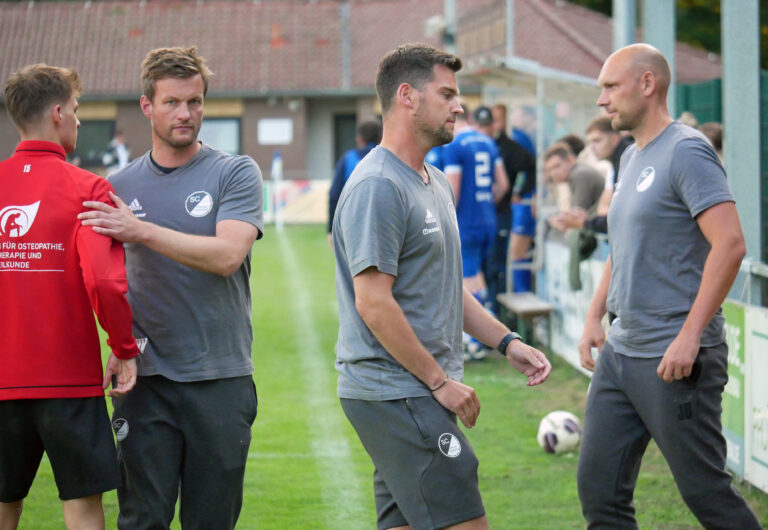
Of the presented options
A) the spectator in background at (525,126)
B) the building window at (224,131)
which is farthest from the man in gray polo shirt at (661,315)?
the building window at (224,131)

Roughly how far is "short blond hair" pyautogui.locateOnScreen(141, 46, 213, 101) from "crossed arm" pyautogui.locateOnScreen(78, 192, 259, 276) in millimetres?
480

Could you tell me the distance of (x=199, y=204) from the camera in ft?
13.2

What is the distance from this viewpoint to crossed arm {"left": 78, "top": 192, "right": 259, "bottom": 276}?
3719 mm

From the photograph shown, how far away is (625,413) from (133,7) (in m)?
37.7

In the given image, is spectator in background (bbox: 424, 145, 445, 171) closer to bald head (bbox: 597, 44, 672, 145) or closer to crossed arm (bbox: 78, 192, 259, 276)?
bald head (bbox: 597, 44, 672, 145)

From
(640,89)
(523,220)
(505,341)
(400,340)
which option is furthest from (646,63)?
(523,220)

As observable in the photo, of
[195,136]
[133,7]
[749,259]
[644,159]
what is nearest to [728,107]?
[749,259]

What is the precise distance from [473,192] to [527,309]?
1266 mm

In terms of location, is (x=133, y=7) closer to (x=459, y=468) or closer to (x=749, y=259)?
(x=749, y=259)

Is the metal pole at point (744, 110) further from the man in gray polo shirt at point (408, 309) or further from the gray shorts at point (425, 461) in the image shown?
the gray shorts at point (425, 461)

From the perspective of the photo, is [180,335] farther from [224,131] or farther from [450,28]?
[224,131]

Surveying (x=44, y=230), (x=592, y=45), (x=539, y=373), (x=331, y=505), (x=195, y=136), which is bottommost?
(x=331, y=505)

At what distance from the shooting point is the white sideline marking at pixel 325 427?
253 inches

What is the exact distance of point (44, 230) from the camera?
380 cm
